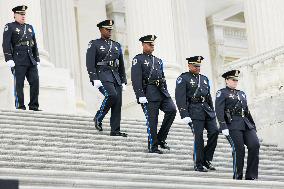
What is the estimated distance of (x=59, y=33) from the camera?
102 ft

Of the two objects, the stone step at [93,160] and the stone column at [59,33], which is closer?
the stone step at [93,160]

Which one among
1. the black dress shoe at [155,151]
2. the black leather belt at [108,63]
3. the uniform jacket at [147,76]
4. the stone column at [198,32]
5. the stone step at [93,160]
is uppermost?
the stone column at [198,32]

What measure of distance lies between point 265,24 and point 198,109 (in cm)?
977

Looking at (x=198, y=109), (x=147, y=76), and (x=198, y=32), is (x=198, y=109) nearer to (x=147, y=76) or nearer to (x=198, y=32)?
(x=147, y=76)

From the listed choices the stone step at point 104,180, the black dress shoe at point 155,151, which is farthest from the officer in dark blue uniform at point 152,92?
the stone step at point 104,180

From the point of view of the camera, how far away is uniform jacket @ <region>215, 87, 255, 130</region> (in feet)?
57.5

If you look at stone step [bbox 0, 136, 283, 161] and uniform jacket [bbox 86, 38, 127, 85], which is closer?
stone step [bbox 0, 136, 283, 161]

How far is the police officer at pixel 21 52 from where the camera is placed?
19.8 meters

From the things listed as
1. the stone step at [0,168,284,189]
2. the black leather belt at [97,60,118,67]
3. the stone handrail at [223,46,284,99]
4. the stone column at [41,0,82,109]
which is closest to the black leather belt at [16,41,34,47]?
the black leather belt at [97,60,118,67]

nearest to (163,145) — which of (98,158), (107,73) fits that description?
(107,73)

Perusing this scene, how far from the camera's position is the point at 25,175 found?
1412cm

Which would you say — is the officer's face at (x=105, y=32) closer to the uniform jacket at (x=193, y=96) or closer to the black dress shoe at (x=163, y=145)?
the uniform jacket at (x=193, y=96)

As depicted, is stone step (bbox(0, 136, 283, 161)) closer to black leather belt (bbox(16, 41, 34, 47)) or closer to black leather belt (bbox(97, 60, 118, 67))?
black leather belt (bbox(97, 60, 118, 67))

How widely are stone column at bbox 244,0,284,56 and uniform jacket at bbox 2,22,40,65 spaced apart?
29.0 ft
